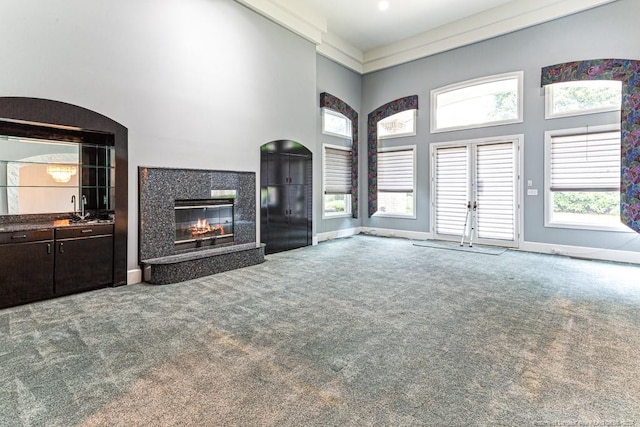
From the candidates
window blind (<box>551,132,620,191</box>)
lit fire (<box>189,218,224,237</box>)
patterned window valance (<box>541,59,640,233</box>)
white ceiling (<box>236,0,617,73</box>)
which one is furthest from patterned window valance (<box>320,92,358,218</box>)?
patterned window valance (<box>541,59,640,233</box>)

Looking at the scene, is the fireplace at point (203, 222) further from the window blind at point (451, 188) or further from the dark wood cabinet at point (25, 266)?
the window blind at point (451, 188)

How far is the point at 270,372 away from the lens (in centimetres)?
222

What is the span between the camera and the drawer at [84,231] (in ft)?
12.4

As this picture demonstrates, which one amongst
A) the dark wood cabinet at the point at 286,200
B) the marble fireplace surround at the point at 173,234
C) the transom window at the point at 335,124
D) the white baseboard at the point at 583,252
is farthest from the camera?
the transom window at the point at 335,124

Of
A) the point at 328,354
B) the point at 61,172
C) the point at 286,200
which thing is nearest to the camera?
the point at 328,354

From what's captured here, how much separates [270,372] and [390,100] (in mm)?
7786

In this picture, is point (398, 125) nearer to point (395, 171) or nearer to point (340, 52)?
point (395, 171)

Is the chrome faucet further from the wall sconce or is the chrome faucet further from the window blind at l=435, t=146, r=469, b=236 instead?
the window blind at l=435, t=146, r=469, b=236

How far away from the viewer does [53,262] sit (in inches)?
146

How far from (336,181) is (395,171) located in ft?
5.19

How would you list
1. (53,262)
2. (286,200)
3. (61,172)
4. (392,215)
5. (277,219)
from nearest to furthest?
1. (53,262)
2. (61,172)
3. (277,219)
4. (286,200)
5. (392,215)

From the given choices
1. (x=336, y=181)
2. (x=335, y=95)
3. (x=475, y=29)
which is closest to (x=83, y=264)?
(x=336, y=181)

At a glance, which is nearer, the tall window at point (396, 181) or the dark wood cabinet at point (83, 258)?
the dark wood cabinet at point (83, 258)

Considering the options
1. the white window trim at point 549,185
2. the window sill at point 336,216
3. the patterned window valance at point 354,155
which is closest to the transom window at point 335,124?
the patterned window valance at point 354,155
